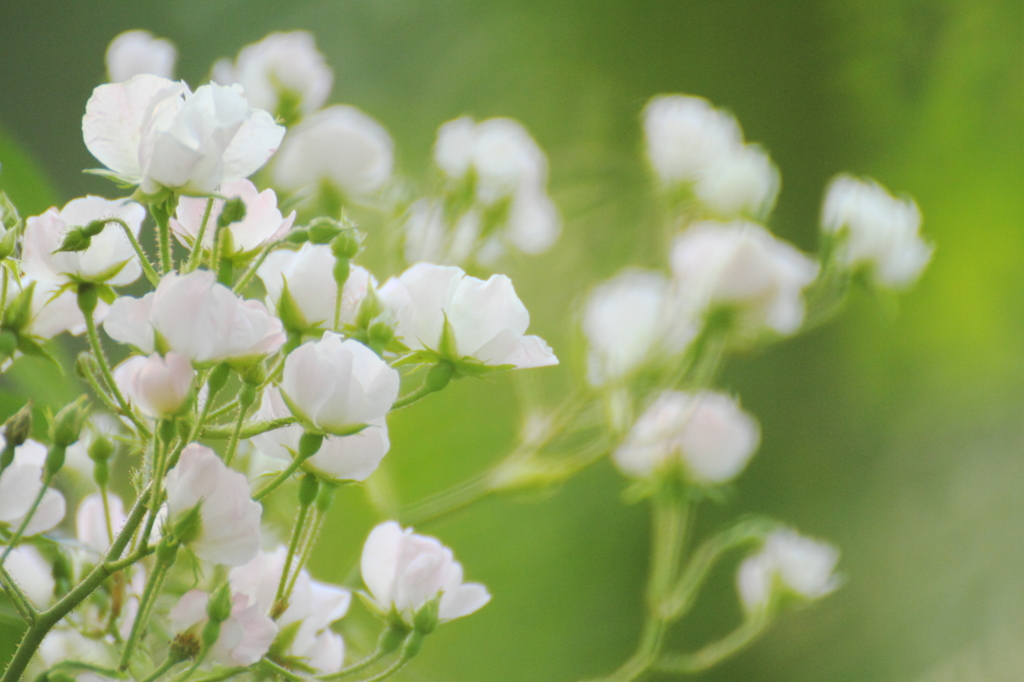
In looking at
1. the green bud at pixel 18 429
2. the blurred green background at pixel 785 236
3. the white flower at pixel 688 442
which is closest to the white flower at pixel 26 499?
the green bud at pixel 18 429

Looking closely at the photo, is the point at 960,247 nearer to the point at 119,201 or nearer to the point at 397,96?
the point at 397,96

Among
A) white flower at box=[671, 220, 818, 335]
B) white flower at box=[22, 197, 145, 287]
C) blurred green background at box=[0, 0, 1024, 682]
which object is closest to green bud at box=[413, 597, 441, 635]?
white flower at box=[22, 197, 145, 287]

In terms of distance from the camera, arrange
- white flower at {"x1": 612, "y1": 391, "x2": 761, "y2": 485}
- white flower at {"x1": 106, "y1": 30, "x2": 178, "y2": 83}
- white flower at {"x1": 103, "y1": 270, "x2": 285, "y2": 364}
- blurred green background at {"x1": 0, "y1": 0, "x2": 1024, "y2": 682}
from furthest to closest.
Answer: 1. blurred green background at {"x1": 0, "y1": 0, "x2": 1024, "y2": 682}
2. white flower at {"x1": 612, "y1": 391, "x2": 761, "y2": 485}
3. white flower at {"x1": 106, "y1": 30, "x2": 178, "y2": 83}
4. white flower at {"x1": 103, "y1": 270, "x2": 285, "y2": 364}

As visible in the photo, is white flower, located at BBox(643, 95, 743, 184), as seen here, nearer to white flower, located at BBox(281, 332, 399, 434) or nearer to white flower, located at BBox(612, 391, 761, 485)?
white flower, located at BBox(612, 391, 761, 485)

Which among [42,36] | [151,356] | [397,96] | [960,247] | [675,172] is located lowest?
[151,356]

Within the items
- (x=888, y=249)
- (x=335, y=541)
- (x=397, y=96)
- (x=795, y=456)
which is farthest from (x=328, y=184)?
(x=795, y=456)

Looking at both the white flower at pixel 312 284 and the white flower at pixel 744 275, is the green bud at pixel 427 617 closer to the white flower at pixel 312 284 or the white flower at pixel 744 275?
the white flower at pixel 312 284
